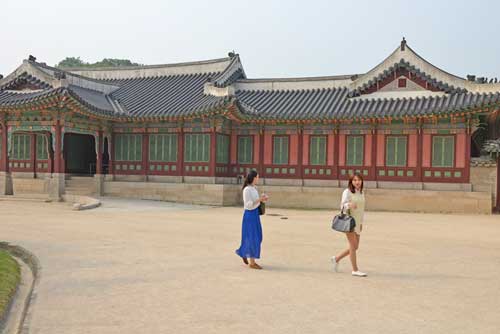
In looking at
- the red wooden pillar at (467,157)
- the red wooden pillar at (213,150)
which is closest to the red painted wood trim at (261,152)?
the red wooden pillar at (213,150)

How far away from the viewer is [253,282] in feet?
26.6

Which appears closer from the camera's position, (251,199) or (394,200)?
(251,199)

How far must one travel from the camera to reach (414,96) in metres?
25.2

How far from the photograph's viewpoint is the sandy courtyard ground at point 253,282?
6.04 metres

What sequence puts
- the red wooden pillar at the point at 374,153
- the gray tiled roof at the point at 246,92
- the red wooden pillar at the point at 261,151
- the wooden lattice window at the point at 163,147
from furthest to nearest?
the wooden lattice window at the point at 163,147 → the red wooden pillar at the point at 261,151 → the red wooden pillar at the point at 374,153 → the gray tiled roof at the point at 246,92

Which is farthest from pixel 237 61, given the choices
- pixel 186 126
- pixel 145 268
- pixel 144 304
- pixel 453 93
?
pixel 144 304

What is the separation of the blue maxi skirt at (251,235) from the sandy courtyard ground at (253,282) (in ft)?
1.05

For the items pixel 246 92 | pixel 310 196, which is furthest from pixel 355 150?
pixel 246 92

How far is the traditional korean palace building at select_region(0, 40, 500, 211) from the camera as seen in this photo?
2406cm

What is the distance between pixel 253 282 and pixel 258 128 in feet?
64.2

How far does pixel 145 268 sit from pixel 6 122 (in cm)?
2098

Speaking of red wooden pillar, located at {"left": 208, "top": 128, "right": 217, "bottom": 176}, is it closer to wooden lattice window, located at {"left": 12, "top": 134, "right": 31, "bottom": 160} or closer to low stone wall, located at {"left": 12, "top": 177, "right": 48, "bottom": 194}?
low stone wall, located at {"left": 12, "top": 177, "right": 48, "bottom": 194}

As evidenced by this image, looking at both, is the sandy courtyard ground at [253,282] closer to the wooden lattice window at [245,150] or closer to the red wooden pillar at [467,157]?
the red wooden pillar at [467,157]

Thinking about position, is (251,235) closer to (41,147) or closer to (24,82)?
(24,82)
